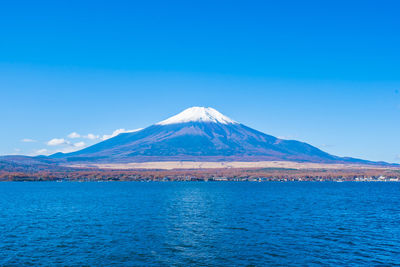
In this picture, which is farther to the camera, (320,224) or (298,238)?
(320,224)

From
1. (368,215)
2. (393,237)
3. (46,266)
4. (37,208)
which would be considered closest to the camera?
(46,266)

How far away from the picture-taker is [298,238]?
4056cm

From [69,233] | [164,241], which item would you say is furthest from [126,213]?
[164,241]

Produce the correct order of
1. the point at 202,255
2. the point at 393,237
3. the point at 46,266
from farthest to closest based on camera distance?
the point at 393,237 < the point at 202,255 < the point at 46,266

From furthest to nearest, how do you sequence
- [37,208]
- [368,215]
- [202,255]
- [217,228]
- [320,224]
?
1. [37,208]
2. [368,215]
3. [320,224]
4. [217,228]
5. [202,255]

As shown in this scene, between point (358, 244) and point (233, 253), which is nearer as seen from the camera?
point (233, 253)

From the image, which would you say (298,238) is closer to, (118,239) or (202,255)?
(202,255)

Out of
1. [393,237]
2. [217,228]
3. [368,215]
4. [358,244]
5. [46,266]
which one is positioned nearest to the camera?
[46,266]

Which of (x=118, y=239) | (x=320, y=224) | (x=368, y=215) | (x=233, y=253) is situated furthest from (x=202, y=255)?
(x=368, y=215)

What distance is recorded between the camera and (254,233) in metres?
43.1

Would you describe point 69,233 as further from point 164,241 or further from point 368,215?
point 368,215

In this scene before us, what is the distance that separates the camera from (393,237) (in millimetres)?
41594

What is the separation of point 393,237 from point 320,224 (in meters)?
10.0

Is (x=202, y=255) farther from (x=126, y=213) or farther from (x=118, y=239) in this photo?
(x=126, y=213)
